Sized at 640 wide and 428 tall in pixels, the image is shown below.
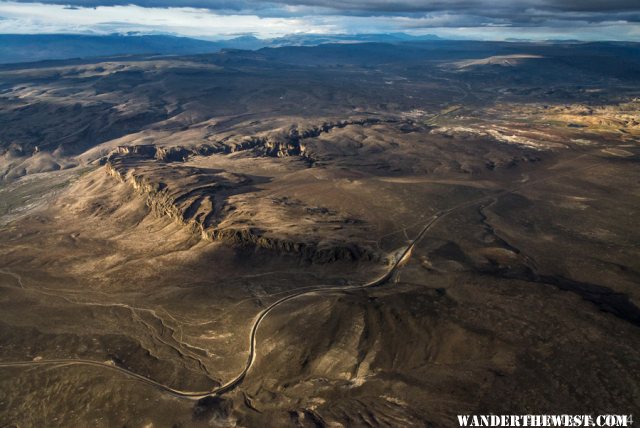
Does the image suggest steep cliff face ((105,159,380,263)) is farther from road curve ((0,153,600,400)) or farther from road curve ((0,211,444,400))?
road curve ((0,211,444,400))

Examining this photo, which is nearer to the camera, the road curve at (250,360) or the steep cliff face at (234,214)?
the road curve at (250,360)

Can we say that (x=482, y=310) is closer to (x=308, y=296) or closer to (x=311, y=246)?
(x=308, y=296)

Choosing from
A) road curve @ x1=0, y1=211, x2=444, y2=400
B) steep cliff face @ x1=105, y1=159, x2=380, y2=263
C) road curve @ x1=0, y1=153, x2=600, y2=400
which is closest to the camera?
road curve @ x1=0, y1=211, x2=444, y2=400

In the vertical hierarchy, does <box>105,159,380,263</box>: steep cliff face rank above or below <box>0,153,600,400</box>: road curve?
above

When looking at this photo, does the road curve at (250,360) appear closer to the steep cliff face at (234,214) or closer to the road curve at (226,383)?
the road curve at (226,383)

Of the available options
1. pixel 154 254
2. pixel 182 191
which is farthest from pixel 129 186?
pixel 154 254

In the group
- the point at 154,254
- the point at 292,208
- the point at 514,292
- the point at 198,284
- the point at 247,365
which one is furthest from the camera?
the point at 292,208

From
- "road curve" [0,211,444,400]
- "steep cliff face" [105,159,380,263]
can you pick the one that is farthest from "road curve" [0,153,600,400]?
"steep cliff face" [105,159,380,263]

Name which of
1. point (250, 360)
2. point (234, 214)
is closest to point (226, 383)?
point (250, 360)

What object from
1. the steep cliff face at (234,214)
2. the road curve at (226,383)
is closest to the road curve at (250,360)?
the road curve at (226,383)
